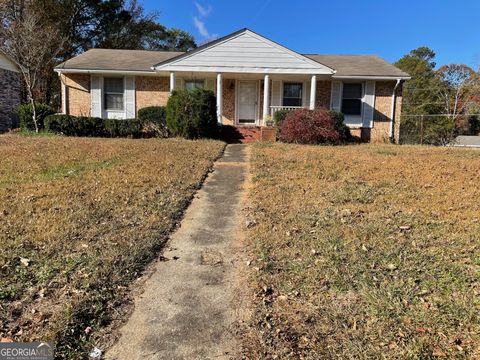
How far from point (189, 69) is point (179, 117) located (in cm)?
338

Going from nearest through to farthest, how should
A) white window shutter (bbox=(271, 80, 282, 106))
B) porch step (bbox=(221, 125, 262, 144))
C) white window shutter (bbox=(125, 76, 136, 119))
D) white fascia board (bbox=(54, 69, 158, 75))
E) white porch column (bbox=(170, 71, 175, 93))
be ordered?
1. porch step (bbox=(221, 125, 262, 144))
2. white porch column (bbox=(170, 71, 175, 93))
3. white fascia board (bbox=(54, 69, 158, 75))
4. white window shutter (bbox=(125, 76, 136, 119))
5. white window shutter (bbox=(271, 80, 282, 106))

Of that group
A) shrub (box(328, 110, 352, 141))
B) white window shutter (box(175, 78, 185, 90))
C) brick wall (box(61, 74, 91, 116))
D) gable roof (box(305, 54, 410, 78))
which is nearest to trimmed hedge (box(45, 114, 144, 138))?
brick wall (box(61, 74, 91, 116))

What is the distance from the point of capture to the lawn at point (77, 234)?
9.23 ft

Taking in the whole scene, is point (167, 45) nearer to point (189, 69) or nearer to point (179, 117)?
point (189, 69)

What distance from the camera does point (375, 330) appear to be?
2.69m

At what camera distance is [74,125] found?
15.0 metres

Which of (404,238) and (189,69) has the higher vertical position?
(189,69)

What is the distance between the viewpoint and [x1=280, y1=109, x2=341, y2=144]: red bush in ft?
45.4

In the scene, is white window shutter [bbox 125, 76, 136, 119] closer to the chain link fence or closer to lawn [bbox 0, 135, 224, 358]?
lawn [bbox 0, 135, 224, 358]

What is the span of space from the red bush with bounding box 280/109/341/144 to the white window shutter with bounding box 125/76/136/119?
7.58 meters

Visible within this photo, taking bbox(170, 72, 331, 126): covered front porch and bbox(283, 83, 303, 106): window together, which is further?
bbox(283, 83, 303, 106): window

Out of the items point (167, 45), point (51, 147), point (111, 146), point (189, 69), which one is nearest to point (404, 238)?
point (111, 146)

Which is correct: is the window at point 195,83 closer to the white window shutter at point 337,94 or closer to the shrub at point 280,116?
the shrub at point 280,116

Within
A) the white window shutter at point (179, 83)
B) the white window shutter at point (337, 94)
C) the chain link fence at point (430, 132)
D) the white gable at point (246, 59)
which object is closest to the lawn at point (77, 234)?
the white gable at point (246, 59)
